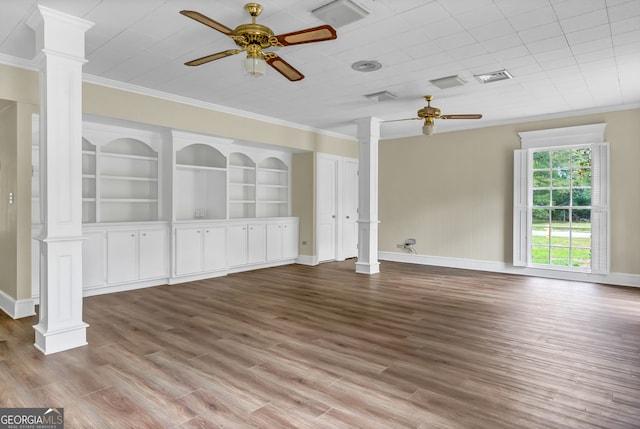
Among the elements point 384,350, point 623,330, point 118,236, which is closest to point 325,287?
point 384,350

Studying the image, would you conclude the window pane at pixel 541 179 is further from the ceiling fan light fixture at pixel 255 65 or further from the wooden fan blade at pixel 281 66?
the ceiling fan light fixture at pixel 255 65

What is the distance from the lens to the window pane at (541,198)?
22.5 feet

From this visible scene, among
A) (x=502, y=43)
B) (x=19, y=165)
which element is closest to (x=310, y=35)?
(x=502, y=43)

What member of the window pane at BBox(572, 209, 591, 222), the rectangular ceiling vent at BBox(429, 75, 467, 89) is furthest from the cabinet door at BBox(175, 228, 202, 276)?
the window pane at BBox(572, 209, 591, 222)

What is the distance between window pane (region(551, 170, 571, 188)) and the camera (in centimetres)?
666

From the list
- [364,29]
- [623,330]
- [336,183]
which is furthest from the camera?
[336,183]

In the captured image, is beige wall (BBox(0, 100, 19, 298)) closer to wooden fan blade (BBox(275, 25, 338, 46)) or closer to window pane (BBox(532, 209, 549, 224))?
wooden fan blade (BBox(275, 25, 338, 46))

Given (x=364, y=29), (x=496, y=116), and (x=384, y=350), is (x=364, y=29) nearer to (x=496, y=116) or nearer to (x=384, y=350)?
(x=384, y=350)

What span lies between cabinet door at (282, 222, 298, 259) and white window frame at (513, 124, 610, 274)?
4.15 metres

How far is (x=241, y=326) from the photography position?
384 cm

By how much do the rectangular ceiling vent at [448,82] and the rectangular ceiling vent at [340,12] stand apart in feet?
6.40

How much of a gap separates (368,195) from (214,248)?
284 centimetres

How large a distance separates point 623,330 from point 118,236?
597 centimetres

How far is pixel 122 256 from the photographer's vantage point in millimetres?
5355
